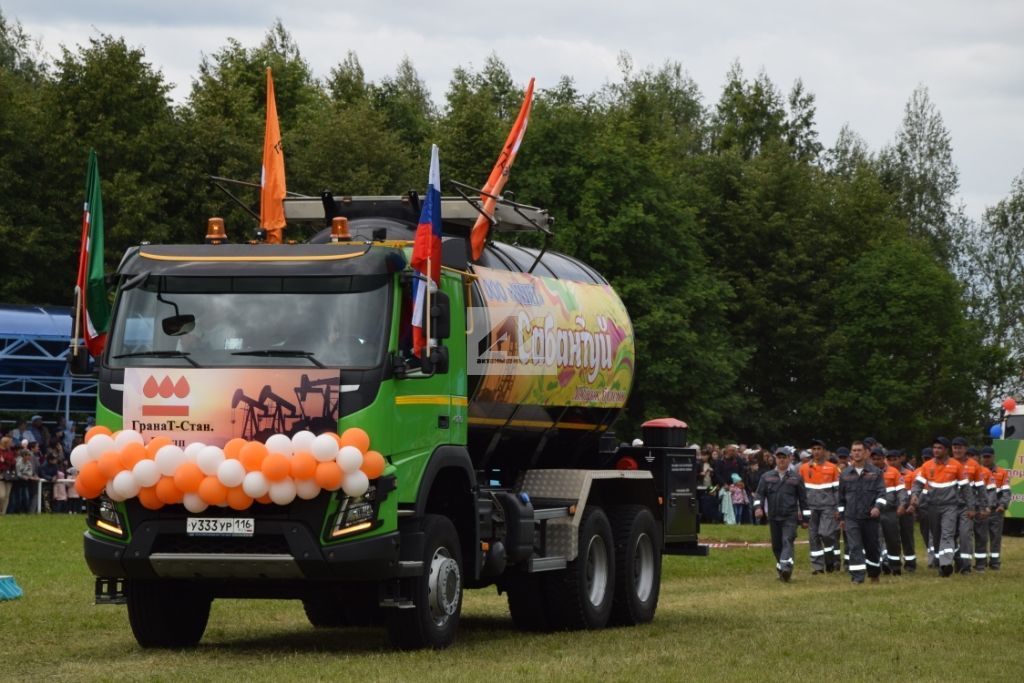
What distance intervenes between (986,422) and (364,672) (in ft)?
197

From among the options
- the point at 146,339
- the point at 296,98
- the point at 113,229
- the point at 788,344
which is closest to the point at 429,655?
the point at 146,339

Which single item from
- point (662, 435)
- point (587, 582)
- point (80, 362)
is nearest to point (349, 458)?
point (80, 362)

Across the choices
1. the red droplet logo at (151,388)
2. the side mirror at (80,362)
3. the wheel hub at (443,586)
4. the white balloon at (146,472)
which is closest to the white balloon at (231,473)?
the white balloon at (146,472)

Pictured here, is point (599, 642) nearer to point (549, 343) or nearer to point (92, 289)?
point (549, 343)

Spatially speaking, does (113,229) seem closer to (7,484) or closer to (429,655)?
(7,484)

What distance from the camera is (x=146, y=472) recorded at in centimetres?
1309

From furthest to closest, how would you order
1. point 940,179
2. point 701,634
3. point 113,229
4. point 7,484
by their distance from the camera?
point 940,179, point 113,229, point 7,484, point 701,634

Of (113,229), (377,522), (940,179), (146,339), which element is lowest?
(377,522)

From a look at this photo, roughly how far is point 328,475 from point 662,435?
6.68 metres

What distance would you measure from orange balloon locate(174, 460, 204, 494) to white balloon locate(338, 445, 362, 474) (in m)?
1.00

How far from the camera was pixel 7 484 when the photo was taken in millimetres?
35000

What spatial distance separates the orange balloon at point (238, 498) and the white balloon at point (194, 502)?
0.19 m

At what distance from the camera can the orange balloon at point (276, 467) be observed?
1284cm

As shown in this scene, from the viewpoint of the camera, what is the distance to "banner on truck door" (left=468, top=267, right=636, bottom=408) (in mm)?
15422
